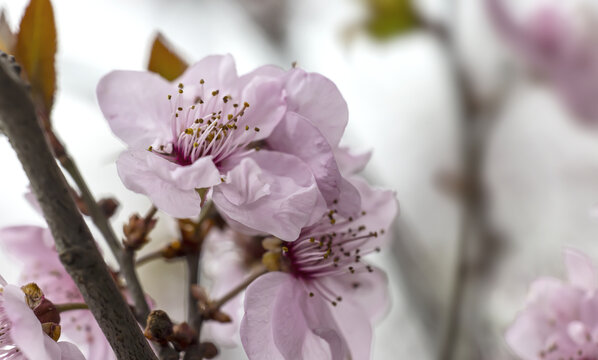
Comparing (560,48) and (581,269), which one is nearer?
(581,269)

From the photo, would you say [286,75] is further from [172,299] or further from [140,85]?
[172,299]

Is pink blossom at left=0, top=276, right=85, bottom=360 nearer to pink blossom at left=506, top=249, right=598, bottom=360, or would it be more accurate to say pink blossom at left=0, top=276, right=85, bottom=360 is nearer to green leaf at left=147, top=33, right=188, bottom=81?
green leaf at left=147, top=33, right=188, bottom=81

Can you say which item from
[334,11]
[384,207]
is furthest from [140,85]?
[334,11]

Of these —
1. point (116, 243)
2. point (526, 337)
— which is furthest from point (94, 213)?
point (526, 337)

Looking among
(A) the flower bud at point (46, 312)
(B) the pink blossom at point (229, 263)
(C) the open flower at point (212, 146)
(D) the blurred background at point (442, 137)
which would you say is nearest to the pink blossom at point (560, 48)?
(D) the blurred background at point (442, 137)

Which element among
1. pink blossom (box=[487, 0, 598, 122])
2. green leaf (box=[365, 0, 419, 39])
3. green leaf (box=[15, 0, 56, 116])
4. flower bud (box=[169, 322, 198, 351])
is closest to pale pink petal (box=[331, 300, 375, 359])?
flower bud (box=[169, 322, 198, 351])

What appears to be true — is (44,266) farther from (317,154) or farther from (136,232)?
(317,154)

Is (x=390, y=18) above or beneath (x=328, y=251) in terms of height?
above

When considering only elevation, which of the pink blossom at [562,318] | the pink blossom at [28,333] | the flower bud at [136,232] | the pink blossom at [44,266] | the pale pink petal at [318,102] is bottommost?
the pink blossom at [44,266]

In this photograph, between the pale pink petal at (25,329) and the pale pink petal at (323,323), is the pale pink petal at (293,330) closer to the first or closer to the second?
the pale pink petal at (323,323)
